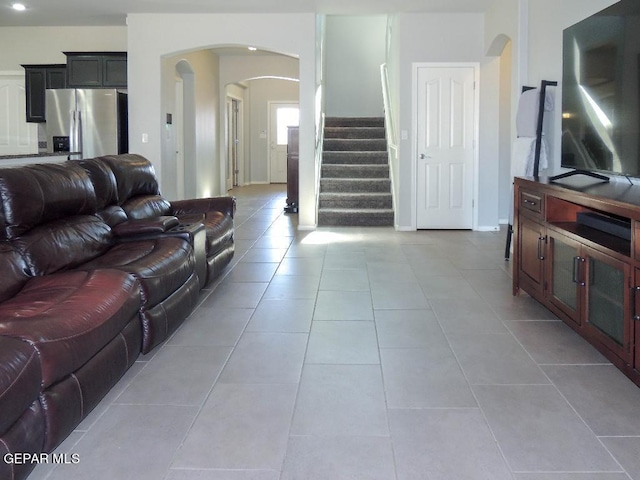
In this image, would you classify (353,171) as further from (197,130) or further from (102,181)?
(102,181)

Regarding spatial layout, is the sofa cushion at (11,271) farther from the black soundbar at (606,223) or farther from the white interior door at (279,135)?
the white interior door at (279,135)

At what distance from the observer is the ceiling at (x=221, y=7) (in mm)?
7078

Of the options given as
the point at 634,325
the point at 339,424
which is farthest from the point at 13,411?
the point at 634,325

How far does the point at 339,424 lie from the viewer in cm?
241

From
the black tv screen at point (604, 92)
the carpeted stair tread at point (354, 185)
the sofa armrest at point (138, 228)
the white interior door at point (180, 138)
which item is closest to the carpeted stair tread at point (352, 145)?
the carpeted stair tread at point (354, 185)

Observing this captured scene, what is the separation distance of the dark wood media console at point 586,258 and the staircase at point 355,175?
4.12 m

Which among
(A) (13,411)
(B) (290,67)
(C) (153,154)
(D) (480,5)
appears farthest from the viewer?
(B) (290,67)

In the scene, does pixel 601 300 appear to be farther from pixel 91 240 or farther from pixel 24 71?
pixel 24 71

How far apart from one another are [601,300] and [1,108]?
29.9ft

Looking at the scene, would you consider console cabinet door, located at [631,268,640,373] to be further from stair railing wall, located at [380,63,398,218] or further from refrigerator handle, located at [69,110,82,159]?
refrigerator handle, located at [69,110,82,159]

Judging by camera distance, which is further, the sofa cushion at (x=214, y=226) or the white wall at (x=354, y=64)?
the white wall at (x=354, y=64)

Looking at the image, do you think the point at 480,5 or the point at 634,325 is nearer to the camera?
the point at 634,325

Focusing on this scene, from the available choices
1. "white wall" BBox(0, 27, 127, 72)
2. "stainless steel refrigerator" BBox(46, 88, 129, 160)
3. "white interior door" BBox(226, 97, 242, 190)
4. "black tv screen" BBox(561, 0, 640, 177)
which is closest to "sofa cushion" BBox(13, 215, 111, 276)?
"black tv screen" BBox(561, 0, 640, 177)

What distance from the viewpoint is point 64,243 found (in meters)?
3.42
